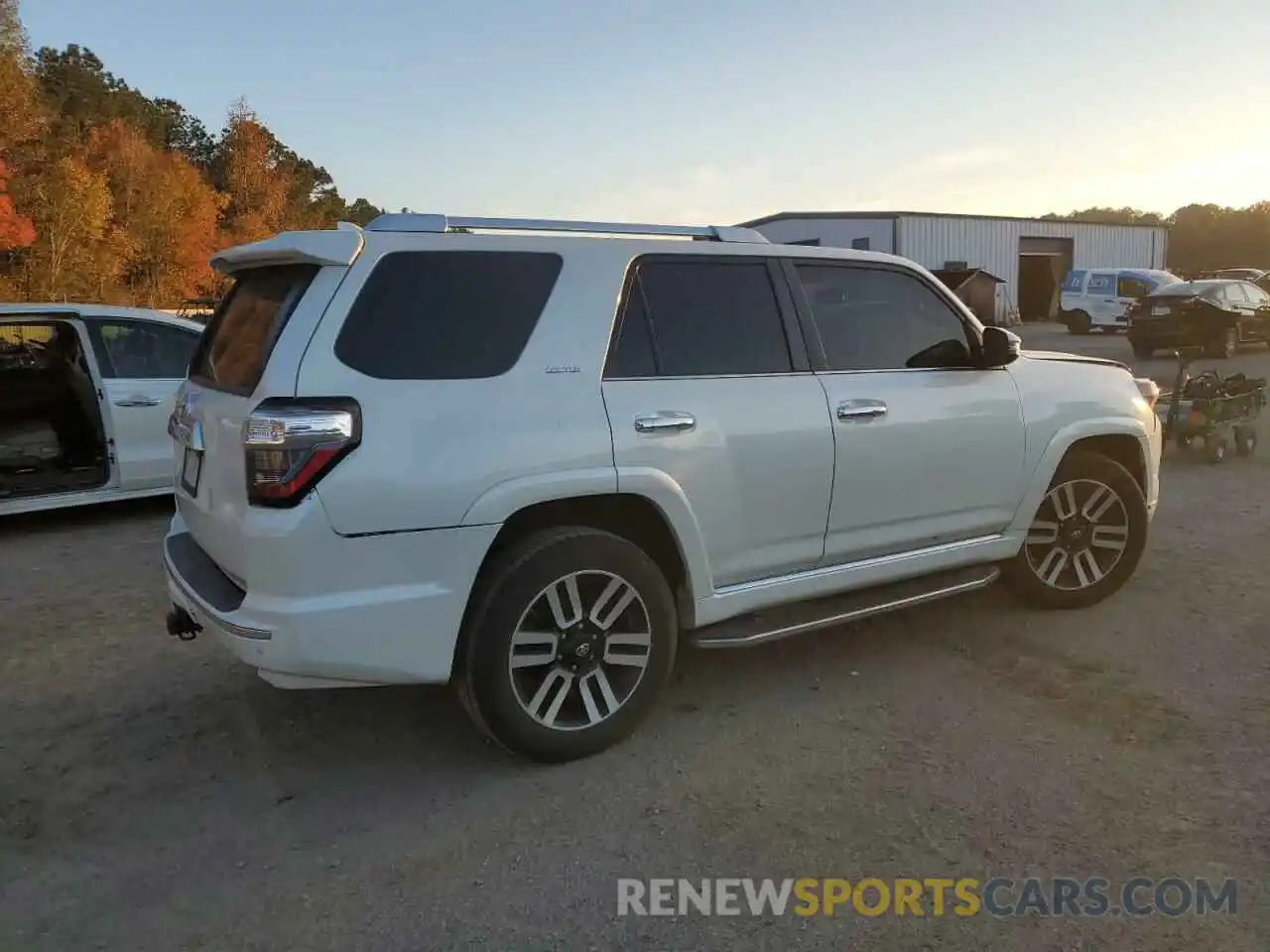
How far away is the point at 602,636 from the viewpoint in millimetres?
3561

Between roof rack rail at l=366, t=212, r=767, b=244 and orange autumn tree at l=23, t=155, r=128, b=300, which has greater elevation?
orange autumn tree at l=23, t=155, r=128, b=300

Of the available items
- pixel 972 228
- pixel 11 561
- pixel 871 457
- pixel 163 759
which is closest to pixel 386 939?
pixel 163 759

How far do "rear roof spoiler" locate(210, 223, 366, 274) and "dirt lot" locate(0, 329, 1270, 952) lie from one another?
6.02 ft

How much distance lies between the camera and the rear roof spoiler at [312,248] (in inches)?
127

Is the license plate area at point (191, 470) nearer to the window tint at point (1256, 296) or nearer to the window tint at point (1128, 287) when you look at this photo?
the window tint at point (1256, 296)

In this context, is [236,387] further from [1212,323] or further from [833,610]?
[1212,323]

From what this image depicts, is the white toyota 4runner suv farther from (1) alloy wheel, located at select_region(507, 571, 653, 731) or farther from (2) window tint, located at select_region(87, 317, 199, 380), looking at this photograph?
(2) window tint, located at select_region(87, 317, 199, 380)

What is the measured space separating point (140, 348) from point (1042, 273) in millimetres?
40236

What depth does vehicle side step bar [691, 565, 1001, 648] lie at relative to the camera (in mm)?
3822

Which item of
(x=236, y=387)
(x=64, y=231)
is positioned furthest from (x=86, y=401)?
(x=64, y=231)

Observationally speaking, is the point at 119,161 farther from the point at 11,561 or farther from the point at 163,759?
the point at 163,759

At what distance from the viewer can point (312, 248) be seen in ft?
10.7

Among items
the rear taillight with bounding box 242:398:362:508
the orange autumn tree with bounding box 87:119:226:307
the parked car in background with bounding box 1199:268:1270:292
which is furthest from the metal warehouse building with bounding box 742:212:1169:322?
the rear taillight with bounding box 242:398:362:508

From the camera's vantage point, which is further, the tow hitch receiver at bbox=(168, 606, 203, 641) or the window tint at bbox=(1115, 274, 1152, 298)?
the window tint at bbox=(1115, 274, 1152, 298)
